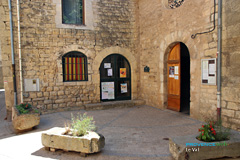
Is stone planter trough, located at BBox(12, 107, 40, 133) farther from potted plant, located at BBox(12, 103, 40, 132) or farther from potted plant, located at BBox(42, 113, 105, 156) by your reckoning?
potted plant, located at BBox(42, 113, 105, 156)

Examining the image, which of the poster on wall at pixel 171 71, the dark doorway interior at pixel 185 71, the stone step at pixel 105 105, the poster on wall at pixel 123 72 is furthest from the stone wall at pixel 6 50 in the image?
the dark doorway interior at pixel 185 71

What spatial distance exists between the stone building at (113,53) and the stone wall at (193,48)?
0.10 feet

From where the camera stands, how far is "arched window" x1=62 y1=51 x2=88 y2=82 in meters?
7.82

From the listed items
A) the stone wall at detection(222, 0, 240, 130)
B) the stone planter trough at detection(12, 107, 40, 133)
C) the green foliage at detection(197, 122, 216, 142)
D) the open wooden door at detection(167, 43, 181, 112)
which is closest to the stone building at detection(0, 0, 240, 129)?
the open wooden door at detection(167, 43, 181, 112)

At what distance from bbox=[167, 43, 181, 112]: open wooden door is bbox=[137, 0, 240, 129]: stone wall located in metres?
0.19

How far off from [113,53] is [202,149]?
19.9ft

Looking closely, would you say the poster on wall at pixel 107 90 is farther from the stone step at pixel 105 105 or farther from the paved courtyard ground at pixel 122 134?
the paved courtyard ground at pixel 122 134

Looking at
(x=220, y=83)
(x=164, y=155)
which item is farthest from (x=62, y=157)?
(x=220, y=83)

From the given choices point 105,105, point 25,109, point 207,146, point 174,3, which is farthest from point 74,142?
point 174,3

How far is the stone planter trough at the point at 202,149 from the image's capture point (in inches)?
124

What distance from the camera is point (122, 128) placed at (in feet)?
17.9

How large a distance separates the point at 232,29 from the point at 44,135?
5.13 metres

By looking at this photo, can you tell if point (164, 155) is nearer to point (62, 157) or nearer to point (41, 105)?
point (62, 157)

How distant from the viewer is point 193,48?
5914 millimetres
